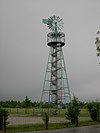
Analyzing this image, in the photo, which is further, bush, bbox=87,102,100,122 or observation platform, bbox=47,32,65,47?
observation platform, bbox=47,32,65,47

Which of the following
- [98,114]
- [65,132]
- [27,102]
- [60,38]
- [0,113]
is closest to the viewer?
[65,132]

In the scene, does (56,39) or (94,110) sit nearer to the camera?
(94,110)

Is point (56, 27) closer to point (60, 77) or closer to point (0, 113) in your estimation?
point (60, 77)

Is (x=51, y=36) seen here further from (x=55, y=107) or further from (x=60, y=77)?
(x=55, y=107)

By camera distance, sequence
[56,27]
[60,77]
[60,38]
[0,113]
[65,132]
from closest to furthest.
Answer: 1. [65,132]
2. [0,113]
3. [60,77]
4. [60,38]
5. [56,27]

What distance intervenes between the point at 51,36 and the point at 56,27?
426 cm

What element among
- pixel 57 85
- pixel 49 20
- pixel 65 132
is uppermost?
pixel 49 20

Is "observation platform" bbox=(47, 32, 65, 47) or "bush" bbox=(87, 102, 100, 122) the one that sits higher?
"observation platform" bbox=(47, 32, 65, 47)

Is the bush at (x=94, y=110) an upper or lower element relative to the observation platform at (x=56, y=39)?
lower

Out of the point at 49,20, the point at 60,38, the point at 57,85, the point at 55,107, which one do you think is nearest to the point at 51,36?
the point at 60,38

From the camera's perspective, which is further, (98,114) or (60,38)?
(60,38)

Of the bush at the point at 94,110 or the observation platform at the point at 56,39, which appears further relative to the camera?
the observation platform at the point at 56,39

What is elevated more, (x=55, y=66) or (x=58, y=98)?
(x=55, y=66)

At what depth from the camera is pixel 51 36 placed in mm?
55625
